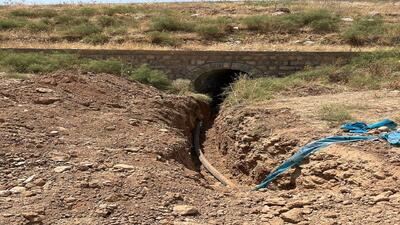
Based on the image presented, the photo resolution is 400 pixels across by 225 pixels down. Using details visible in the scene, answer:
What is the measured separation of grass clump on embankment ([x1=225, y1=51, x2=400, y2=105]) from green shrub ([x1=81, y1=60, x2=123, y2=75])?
10.9ft

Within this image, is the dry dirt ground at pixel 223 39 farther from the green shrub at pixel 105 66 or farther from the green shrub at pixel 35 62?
the green shrub at pixel 105 66

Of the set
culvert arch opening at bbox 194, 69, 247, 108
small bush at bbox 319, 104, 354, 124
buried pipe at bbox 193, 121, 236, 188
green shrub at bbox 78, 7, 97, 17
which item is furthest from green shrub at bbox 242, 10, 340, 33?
small bush at bbox 319, 104, 354, 124

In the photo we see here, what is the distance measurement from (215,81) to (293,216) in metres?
13.6

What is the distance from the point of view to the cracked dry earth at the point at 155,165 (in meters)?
4.42

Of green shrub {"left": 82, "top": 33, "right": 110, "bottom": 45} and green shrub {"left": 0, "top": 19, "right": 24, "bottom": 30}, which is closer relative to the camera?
green shrub {"left": 82, "top": 33, "right": 110, "bottom": 45}

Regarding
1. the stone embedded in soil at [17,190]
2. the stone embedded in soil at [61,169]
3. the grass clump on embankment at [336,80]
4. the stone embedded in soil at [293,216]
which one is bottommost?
the grass clump on embankment at [336,80]

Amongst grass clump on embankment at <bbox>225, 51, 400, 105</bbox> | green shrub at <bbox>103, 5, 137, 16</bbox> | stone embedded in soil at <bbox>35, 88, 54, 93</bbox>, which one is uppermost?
green shrub at <bbox>103, 5, 137, 16</bbox>

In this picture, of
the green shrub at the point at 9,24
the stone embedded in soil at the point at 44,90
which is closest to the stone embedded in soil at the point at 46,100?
the stone embedded in soil at the point at 44,90

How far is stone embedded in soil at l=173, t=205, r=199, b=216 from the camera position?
4.46 m

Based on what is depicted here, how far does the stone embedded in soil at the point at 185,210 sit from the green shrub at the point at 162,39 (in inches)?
571

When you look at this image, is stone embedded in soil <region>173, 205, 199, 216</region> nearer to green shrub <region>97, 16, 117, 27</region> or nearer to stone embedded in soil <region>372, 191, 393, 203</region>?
stone embedded in soil <region>372, 191, 393, 203</region>

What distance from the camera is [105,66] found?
1359 cm

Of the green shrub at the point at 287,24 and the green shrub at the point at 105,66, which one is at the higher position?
the green shrub at the point at 287,24

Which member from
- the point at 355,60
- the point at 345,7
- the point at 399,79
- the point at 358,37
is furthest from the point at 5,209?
the point at 345,7
